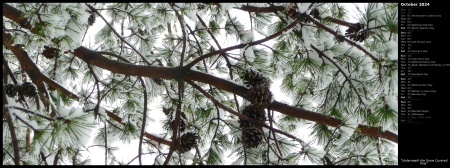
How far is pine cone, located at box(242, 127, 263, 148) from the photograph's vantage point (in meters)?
1.71

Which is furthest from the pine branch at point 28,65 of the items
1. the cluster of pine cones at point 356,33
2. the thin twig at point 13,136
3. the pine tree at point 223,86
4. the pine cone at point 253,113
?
the cluster of pine cones at point 356,33

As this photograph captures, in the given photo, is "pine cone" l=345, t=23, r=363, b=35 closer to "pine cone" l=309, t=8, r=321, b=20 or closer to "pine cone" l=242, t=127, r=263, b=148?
"pine cone" l=309, t=8, r=321, b=20

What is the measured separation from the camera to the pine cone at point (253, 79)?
170 cm

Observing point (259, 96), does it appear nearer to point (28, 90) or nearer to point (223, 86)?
point (223, 86)

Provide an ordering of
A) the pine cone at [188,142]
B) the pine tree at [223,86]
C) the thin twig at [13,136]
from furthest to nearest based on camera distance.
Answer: the pine cone at [188,142] < the pine tree at [223,86] < the thin twig at [13,136]

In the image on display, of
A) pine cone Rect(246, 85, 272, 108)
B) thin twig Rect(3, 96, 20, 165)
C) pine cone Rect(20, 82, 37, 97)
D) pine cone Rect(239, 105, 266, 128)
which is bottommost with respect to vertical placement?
thin twig Rect(3, 96, 20, 165)

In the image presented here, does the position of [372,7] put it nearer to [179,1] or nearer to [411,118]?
[411,118]

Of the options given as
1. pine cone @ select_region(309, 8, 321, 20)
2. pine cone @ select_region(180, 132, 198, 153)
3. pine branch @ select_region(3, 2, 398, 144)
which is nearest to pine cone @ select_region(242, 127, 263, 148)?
pine branch @ select_region(3, 2, 398, 144)

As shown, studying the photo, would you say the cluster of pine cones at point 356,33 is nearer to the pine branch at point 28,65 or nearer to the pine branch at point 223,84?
the pine branch at point 223,84

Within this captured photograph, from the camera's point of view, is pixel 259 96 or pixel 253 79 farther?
pixel 253 79

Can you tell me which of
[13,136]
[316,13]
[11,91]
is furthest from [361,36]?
[11,91]

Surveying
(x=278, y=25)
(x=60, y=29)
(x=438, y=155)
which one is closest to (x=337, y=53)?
(x=278, y=25)

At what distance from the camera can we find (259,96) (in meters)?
1.55

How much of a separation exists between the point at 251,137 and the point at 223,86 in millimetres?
252
